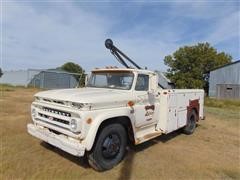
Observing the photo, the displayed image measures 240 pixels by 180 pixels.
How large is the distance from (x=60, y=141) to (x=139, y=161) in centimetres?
188

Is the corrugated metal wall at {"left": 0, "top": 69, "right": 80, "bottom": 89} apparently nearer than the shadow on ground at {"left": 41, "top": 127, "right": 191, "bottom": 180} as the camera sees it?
No

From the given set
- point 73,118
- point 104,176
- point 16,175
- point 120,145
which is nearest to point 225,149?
point 120,145

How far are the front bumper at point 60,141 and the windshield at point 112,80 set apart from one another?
184cm

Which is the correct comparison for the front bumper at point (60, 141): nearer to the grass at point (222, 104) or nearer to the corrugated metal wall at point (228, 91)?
the grass at point (222, 104)

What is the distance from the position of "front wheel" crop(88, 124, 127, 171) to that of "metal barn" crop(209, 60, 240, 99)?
26.8 m

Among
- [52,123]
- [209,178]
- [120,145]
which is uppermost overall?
[52,123]

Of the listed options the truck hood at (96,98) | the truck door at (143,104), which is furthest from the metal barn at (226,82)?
the truck hood at (96,98)

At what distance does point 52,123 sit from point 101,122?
1109 mm

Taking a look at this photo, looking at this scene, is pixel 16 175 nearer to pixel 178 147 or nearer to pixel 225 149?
pixel 178 147

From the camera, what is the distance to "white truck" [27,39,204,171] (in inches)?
164

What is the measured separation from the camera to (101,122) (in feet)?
14.0

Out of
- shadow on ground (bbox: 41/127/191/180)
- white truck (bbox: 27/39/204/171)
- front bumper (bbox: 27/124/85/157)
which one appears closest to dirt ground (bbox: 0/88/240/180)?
shadow on ground (bbox: 41/127/191/180)

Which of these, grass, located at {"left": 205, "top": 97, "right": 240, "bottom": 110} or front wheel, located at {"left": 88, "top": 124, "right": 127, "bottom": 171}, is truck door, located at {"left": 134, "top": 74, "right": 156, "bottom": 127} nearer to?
front wheel, located at {"left": 88, "top": 124, "right": 127, "bottom": 171}

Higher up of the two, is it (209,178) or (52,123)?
(52,123)
